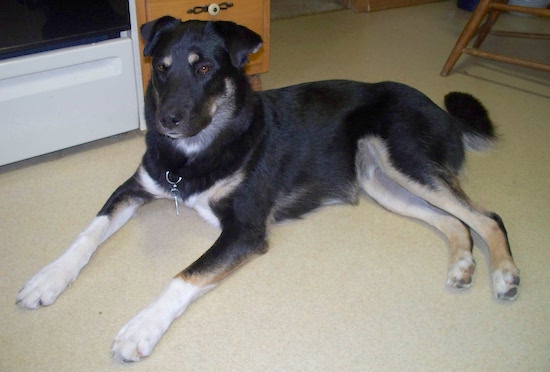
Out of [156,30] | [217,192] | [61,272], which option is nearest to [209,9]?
[156,30]

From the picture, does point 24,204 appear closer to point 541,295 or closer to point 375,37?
point 541,295

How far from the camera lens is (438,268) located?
1990 millimetres

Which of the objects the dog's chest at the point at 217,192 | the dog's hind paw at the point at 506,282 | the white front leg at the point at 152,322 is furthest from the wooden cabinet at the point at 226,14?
the dog's hind paw at the point at 506,282

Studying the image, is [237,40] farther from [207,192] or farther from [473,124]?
[473,124]

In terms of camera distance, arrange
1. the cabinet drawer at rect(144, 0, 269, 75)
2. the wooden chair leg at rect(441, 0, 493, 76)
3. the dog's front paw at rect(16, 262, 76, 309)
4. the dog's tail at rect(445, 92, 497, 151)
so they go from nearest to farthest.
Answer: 1. the dog's front paw at rect(16, 262, 76, 309)
2. the dog's tail at rect(445, 92, 497, 151)
3. the cabinet drawer at rect(144, 0, 269, 75)
4. the wooden chair leg at rect(441, 0, 493, 76)

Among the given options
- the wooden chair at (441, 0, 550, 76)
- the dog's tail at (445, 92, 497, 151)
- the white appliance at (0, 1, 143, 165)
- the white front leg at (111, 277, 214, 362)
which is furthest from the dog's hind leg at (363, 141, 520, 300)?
the wooden chair at (441, 0, 550, 76)

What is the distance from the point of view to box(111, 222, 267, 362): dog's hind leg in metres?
1.56

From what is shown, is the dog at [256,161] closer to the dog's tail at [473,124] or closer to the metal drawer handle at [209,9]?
the dog's tail at [473,124]

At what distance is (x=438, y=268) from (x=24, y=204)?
174 cm

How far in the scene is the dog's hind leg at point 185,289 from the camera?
156 cm

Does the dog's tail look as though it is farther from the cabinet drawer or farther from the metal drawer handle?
the metal drawer handle

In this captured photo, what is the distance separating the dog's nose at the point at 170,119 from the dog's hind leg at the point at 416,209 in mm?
876

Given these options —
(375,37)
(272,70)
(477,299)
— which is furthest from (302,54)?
(477,299)

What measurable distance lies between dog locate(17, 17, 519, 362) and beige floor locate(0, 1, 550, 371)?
7cm
